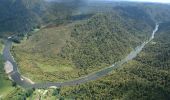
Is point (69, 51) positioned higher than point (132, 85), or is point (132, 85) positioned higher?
point (69, 51)

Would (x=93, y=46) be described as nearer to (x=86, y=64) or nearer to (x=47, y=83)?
(x=86, y=64)

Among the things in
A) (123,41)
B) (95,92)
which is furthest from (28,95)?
(123,41)

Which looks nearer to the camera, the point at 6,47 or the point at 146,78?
the point at 146,78

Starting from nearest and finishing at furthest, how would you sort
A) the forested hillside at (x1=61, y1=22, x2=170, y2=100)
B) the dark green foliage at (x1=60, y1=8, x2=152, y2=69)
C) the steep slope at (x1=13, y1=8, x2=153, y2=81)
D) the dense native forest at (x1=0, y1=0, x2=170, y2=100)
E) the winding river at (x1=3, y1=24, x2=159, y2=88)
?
the forested hillside at (x1=61, y1=22, x2=170, y2=100), the dense native forest at (x1=0, y1=0, x2=170, y2=100), the winding river at (x1=3, y1=24, x2=159, y2=88), the steep slope at (x1=13, y1=8, x2=153, y2=81), the dark green foliage at (x1=60, y1=8, x2=152, y2=69)

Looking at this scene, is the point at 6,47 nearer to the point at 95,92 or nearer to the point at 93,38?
the point at 93,38

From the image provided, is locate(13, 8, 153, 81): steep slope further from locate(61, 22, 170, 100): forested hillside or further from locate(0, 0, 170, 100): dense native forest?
locate(61, 22, 170, 100): forested hillside

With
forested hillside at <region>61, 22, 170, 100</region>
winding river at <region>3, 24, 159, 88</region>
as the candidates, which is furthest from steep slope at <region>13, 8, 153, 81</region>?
forested hillside at <region>61, 22, 170, 100</region>

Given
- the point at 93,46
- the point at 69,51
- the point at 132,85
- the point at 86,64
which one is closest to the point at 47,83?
the point at 86,64

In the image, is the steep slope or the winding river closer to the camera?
the winding river

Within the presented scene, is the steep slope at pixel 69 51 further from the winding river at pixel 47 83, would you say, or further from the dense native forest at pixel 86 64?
the winding river at pixel 47 83
